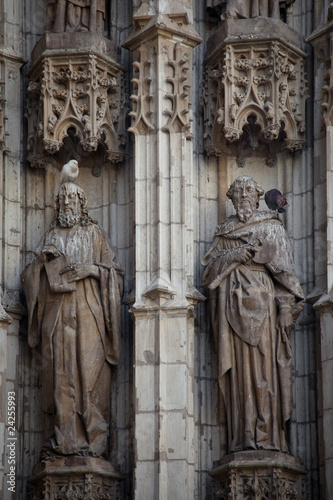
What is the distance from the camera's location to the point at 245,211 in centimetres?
1695

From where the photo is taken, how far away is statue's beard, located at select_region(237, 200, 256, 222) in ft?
55.6

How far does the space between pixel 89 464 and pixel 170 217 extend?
2.63 metres

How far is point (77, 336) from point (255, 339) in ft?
5.89

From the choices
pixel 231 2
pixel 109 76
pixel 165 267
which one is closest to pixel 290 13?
pixel 231 2

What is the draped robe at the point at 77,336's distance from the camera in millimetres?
16469

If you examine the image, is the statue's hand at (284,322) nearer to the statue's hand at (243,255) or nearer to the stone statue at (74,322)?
the statue's hand at (243,255)

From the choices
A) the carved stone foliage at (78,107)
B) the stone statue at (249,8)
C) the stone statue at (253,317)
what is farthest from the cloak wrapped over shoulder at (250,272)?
the stone statue at (249,8)

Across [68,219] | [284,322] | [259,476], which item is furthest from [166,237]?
[259,476]

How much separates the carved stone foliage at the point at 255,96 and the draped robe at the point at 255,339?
3.51ft

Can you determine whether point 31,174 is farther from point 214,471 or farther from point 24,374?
point 214,471

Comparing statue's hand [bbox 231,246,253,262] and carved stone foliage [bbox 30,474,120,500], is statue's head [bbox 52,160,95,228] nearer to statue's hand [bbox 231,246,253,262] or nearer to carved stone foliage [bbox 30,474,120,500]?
statue's hand [bbox 231,246,253,262]

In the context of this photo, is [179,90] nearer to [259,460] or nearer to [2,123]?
[2,123]

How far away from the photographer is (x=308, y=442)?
1659cm

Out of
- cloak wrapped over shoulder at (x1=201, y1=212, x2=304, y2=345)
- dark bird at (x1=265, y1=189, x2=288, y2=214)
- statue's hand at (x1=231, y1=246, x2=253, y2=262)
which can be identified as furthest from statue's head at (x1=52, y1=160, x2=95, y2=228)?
dark bird at (x1=265, y1=189, x2=288, y2=214)
